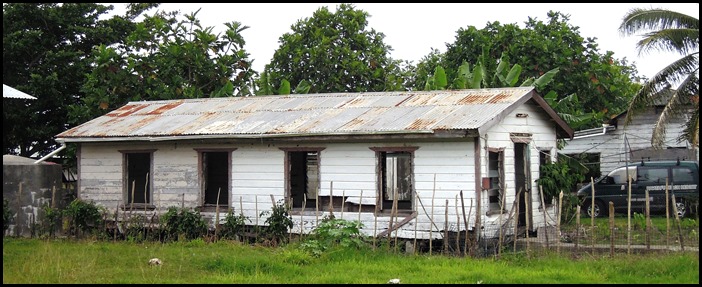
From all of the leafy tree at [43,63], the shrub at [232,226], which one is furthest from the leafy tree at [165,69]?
the shrub at [232,226]

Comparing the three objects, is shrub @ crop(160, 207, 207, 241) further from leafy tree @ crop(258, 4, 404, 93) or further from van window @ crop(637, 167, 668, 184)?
leafy tree @ crop(258, 4, 404, 93)

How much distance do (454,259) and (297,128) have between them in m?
4.96

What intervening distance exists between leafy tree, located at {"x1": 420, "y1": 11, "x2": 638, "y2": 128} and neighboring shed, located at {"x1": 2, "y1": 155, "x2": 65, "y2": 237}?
48.4ft

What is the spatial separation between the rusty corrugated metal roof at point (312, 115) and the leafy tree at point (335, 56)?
36.1ft

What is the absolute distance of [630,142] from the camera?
26.6 metres

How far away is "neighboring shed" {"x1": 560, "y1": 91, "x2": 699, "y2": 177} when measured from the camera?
25.8m

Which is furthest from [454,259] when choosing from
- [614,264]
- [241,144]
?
[241,144]

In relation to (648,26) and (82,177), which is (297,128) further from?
(648,26)

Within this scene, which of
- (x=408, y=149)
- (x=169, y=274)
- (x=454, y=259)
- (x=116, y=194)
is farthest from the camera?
(x=116, y=194)

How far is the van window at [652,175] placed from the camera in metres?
22.1

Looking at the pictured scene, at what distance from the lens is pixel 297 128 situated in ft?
57.2

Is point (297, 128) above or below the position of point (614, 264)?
above

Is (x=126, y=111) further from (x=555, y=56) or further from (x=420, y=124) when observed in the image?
(x=555, y=56)

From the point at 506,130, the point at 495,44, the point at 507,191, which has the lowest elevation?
the point at 507,191
